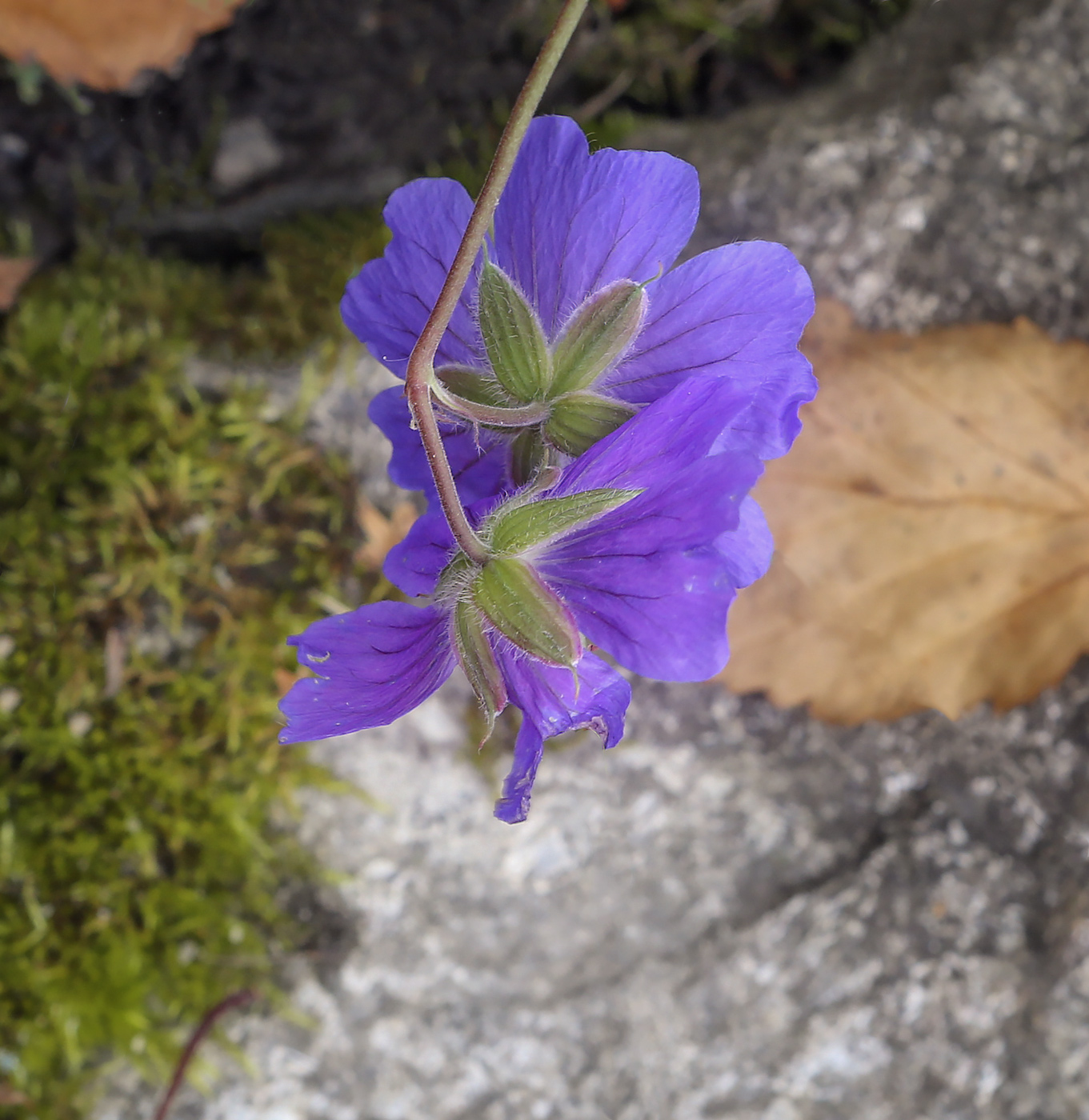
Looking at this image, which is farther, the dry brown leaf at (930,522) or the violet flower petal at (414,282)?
the dry brown leaf at (930,522)

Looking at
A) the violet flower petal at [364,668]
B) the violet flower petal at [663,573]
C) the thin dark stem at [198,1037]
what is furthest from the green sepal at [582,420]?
the thin dark stem at [198,1037]

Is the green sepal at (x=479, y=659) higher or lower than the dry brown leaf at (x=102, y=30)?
lower

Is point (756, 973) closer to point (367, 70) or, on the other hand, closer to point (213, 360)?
point (213, 360)

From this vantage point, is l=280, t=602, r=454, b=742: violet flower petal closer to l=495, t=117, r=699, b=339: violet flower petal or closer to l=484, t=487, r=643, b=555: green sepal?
l=484, t=487, r=643, b=555: green sepal

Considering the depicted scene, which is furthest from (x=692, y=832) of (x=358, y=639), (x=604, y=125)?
(x=604, y=125)

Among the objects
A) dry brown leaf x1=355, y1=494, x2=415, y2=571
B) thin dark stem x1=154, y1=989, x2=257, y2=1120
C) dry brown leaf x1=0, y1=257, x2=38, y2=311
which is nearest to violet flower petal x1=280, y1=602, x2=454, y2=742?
dry brown leaf x1=355, y1=494, x2=415, y2=571

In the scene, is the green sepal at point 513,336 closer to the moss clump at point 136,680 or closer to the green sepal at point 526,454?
the green sepal at point 526,454

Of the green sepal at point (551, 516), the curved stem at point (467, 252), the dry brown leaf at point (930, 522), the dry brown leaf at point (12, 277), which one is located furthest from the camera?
the dry brown leaf at point (12, 277)

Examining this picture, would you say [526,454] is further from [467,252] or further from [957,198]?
[957,198]
